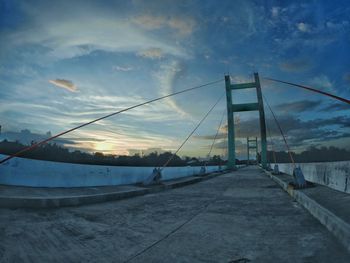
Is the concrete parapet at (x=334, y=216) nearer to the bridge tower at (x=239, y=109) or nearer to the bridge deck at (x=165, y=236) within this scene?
the bridge deck at (x=165, y=236)

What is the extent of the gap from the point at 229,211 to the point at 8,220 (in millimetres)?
2962

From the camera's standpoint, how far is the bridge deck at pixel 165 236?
6.61ft

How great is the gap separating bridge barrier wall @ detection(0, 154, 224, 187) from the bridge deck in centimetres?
261

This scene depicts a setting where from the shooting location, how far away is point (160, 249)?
2191 millimetres

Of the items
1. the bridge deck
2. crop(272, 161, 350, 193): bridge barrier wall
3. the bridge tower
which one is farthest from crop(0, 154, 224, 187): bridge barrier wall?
the bridge tower

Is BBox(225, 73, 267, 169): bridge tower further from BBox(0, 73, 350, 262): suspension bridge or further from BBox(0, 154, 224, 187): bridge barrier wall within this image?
BBox(0, 73, 350, 262): suspension bridge

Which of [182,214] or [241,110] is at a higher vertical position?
[241,110]

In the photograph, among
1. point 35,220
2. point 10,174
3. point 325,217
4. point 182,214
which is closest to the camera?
point 325,217

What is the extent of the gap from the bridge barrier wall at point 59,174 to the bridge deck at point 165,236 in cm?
261

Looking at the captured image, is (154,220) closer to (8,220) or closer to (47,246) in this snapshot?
(47,246)

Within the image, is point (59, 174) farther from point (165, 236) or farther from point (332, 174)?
point (332, 174)

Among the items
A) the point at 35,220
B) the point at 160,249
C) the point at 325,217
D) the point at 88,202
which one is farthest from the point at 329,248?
the point at 88,202

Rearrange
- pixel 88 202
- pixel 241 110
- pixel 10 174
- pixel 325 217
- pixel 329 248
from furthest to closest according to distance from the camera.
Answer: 1. pixel 241 110
2. pixel 10 174
3. pixel 88 202
4. pixel 325 217
5. pixel 329 248

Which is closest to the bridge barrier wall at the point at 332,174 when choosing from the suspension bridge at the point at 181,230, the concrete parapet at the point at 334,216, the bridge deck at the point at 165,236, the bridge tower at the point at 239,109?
the suspension bridge at the point at 181,230
